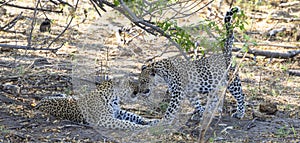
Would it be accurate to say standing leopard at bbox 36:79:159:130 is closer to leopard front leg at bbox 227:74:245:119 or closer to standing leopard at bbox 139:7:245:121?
standing leopard at bbox 139:7:245:121

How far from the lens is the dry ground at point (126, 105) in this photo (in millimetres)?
6605

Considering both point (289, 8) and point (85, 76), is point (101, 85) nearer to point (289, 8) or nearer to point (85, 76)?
point (85, 76)

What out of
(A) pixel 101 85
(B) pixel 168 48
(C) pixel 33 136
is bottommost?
(C) pixel 33 136

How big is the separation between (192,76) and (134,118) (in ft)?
3.09

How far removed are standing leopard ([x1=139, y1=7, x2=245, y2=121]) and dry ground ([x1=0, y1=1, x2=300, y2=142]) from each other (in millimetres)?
153

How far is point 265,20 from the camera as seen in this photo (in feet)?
42.0

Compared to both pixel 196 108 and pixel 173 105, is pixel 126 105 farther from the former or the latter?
pixel 196 108

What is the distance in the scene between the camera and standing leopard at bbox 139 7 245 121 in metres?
7.25

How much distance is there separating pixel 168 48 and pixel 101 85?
1.09 meters

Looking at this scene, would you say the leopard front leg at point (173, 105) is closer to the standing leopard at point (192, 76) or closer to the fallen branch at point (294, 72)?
the standing leopard at point (192, 76)

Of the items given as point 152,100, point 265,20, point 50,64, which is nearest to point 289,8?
point 265,20

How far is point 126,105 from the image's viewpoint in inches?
304

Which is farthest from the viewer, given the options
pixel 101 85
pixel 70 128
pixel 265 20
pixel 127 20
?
pixel 265 20

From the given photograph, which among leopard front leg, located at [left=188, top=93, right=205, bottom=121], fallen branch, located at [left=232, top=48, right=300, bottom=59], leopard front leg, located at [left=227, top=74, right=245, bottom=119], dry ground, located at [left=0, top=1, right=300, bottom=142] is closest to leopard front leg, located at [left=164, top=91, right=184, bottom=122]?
dry ground, located at [left=0, top=1, right=300, bottom=142]
